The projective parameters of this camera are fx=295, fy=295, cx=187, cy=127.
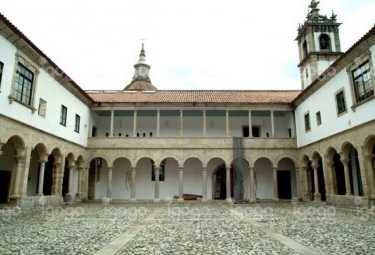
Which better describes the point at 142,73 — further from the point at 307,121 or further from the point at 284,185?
the point at 307,121

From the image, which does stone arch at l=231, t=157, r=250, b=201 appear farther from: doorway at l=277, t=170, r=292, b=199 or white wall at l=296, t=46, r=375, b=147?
white wall at l=296, t=46, r=375, b=147

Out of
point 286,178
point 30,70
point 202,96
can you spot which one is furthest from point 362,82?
point 30,70

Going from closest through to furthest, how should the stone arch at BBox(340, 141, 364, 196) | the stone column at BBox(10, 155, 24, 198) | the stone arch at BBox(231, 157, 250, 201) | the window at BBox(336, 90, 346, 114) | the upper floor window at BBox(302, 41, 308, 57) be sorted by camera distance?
the stone column at BBox(10, 155, 24, 198), the window at BBox(336, 90, 346, 114), the stone arch at BBox(340, 141, 364, 196), the stone arch at BBox(231, 157, 250, 201), the upper floor window at BBox(302, 41, 308, 57)

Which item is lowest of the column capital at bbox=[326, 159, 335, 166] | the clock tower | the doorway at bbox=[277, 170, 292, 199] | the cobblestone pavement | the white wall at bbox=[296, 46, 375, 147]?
the cobblestone pavement

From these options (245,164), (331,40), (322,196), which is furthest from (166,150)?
(331,40)

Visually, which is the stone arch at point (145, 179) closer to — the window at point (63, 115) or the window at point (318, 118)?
the window at point (63, 115)

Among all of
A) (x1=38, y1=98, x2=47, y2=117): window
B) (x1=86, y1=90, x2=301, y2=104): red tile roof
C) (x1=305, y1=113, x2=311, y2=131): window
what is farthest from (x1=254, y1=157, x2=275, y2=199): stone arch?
(x1=38, y1=98, x2=47, y2=117): window

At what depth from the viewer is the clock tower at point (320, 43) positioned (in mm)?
26219

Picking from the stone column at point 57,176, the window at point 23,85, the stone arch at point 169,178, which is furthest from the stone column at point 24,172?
the stone arch at point 169,178

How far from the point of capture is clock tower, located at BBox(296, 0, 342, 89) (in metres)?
26.2

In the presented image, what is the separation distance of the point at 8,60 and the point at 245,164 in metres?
17.1

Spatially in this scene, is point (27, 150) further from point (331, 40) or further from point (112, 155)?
point (331, 40)

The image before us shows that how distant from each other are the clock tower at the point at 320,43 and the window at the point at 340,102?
10.9m

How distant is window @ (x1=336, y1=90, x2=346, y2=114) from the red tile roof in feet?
20.2
